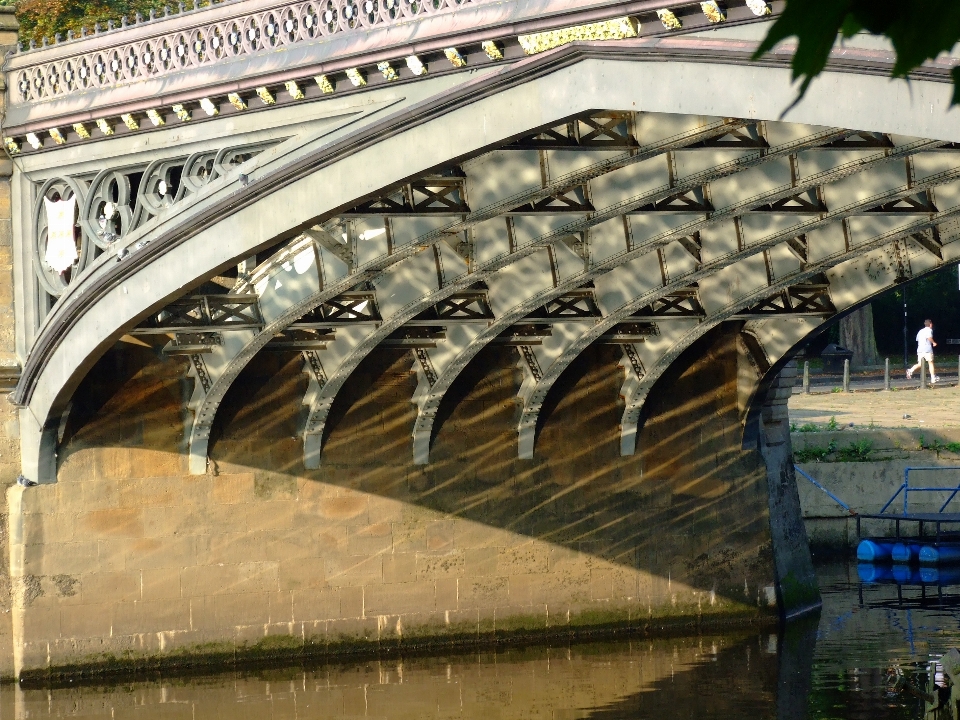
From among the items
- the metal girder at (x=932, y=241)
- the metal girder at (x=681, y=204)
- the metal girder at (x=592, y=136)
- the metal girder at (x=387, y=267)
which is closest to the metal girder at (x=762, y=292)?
the metal girder at (x=932, y=241)

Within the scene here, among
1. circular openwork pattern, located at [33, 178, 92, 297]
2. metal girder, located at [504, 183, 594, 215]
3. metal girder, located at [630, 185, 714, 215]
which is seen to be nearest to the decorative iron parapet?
circular openwork pattern, located at [33, 178, 92, 297]

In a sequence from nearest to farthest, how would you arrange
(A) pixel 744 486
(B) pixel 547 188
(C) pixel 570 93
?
(C) pixel 570 93
(B) pixel 547 188
(A) pixel 744 486

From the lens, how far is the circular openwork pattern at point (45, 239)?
15273mm

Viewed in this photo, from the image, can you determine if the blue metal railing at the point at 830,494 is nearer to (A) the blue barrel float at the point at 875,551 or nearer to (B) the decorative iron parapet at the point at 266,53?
(A) the blue barrel float at the point at 875,551

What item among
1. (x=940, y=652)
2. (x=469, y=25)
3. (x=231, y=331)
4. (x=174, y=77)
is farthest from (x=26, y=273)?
(x=940, y=652)

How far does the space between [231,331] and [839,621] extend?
907 cm

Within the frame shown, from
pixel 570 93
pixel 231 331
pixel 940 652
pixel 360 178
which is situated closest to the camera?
pixel 570 93

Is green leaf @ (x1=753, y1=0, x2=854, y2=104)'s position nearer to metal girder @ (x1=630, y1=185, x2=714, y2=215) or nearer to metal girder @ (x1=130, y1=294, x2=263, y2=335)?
metal girder @ (x1=630, y1=185, x2=714, y2=215)

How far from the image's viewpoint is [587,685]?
17.1 meters

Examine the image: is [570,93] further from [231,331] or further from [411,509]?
[411,509]

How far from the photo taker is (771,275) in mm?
17031

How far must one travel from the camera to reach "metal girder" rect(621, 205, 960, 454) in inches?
564

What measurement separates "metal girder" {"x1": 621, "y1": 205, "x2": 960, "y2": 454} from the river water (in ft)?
9.68

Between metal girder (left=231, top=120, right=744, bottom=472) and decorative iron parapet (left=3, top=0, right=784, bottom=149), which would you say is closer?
decorative iron parapet (left=3, top=0, right=784, bottom=149)
